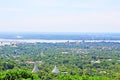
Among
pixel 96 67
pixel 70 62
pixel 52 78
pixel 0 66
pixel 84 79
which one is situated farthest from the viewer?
pixel 70 62

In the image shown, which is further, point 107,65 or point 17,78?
point 107,65

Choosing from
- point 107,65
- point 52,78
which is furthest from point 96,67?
point 52,78

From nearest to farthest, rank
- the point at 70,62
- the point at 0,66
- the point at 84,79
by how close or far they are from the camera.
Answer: the point at 84,79 → the point at 0,66 → the point at 70,62

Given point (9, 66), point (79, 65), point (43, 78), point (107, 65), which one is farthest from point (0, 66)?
point (107, 65)

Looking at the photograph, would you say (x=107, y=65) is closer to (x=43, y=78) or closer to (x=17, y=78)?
(x=43, y=78)

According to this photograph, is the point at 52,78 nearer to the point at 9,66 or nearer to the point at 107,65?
the point at 9,66

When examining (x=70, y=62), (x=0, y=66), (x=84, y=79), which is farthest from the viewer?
(x=70, y=62)

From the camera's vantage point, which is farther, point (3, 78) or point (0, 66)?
point (0, 66)

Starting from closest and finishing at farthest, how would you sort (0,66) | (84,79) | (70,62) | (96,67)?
(84,79), (0,66), (96,67), (70,62)

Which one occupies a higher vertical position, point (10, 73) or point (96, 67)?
point (10, 73)
